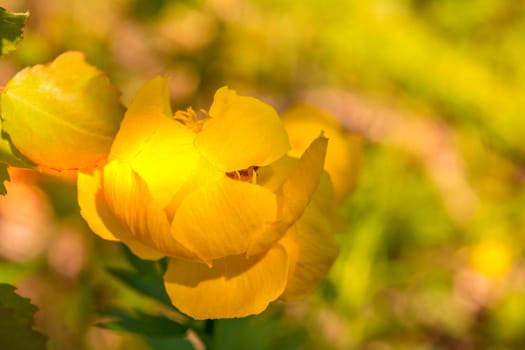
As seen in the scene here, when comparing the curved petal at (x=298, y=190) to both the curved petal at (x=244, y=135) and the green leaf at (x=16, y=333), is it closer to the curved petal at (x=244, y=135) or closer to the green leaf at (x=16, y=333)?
the curved petal at (x=244, y=135)

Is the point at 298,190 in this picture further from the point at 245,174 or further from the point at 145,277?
the point at 145,277

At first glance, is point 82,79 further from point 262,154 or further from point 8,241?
point 8,241

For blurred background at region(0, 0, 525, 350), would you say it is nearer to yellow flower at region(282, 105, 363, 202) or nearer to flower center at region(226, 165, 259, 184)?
yellow flower at region(282, 105, 363, 202)

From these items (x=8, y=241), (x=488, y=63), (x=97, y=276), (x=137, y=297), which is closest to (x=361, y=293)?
(x=137, y=297)

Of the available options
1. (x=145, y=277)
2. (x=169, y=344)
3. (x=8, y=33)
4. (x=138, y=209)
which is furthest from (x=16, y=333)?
(x=169, y=344)

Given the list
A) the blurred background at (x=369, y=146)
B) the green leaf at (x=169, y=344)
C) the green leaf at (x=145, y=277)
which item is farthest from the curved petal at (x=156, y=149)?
the blurred background at (x=369, y=146)

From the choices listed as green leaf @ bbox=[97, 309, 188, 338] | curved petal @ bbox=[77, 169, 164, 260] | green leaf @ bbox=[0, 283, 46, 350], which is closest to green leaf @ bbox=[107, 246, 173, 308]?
green leaf @ bbox=[97, 309, 188, 338]
